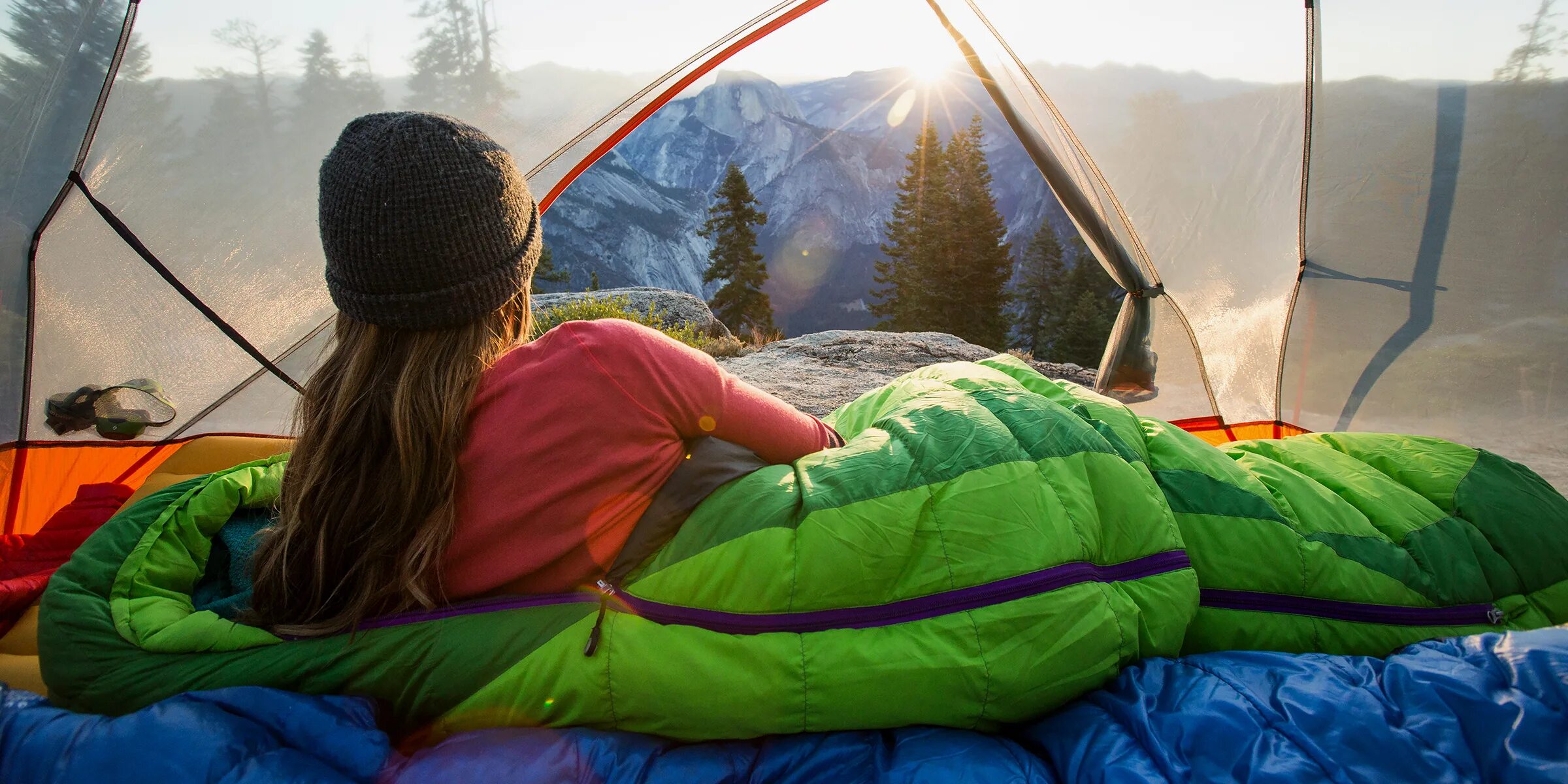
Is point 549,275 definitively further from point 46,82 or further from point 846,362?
point 46,82

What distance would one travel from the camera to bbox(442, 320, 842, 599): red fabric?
1.14 metres

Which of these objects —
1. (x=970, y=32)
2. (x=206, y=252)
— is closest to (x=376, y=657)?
(x=206, y=252)

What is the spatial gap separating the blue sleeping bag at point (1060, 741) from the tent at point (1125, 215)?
1.59 meters

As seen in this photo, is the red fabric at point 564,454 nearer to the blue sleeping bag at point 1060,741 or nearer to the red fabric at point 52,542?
the blue sleeping bag at point 1060,741

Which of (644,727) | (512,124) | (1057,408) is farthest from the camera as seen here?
(512,124)

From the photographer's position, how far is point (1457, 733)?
992mm

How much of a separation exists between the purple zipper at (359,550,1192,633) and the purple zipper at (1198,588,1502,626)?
0.29 metres

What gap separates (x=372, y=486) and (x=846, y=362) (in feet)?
18.1

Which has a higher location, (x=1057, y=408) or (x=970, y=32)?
(x=970, y=32)

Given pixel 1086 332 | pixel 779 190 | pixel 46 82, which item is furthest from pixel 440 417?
pixel 779 190

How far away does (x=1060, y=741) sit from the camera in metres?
1.08

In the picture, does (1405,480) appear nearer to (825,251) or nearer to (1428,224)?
(1428,224)

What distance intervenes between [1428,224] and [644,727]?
106 inches

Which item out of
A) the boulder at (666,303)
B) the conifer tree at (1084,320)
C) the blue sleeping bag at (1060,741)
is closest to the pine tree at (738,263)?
the conifer tree at (1084,320)
